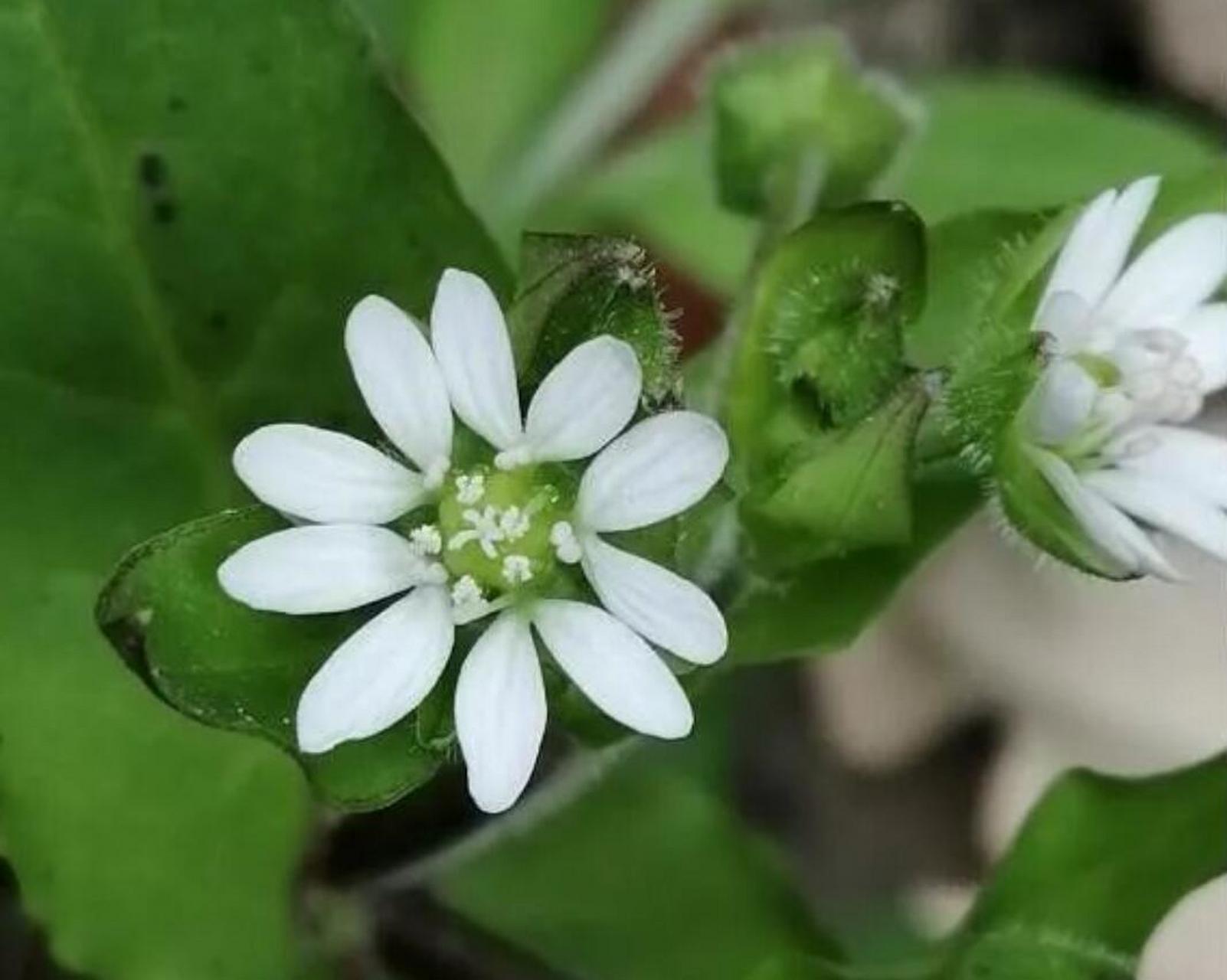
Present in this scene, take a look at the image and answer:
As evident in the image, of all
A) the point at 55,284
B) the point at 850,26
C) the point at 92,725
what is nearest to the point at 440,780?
the point at 92,725

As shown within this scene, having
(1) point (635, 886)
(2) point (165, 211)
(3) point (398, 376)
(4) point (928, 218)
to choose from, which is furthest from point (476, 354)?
(4) point (928, 218)

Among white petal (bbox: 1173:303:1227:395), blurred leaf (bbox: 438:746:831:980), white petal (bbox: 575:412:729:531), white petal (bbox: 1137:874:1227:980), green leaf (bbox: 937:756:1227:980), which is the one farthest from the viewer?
white petal (bbox: 1137:874:1227:980)

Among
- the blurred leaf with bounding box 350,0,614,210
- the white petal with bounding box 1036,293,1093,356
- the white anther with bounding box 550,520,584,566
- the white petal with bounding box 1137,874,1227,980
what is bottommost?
the white petal with bounding box 1137,874,1227,980

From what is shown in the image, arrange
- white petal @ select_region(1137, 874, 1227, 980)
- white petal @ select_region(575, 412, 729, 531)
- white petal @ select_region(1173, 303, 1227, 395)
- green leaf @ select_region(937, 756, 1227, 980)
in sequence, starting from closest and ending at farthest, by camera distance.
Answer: white petal @ select_region(575, 412, 729, 531), white petal @ select_region(1173, 303, 1227, 395), green leaf @ select_region(937, 756, 1227, 980), white petal @ select_region(1137, 874, 1227, 980)

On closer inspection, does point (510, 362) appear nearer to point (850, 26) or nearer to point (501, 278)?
point (501, 278)

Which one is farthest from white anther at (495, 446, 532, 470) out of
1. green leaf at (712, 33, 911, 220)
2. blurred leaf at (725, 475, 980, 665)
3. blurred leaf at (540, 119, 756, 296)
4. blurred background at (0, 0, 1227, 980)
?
blurred leaf at (540, 119, 756, 296)

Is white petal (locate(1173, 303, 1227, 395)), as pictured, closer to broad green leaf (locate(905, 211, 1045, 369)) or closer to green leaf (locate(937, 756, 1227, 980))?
broad green leaf (locate(905, 211, 1045, 369))

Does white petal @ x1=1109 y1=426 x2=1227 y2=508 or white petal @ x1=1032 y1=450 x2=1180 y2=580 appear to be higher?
white petal @ x1=1109 y1=426 x2=1227 y2=508
